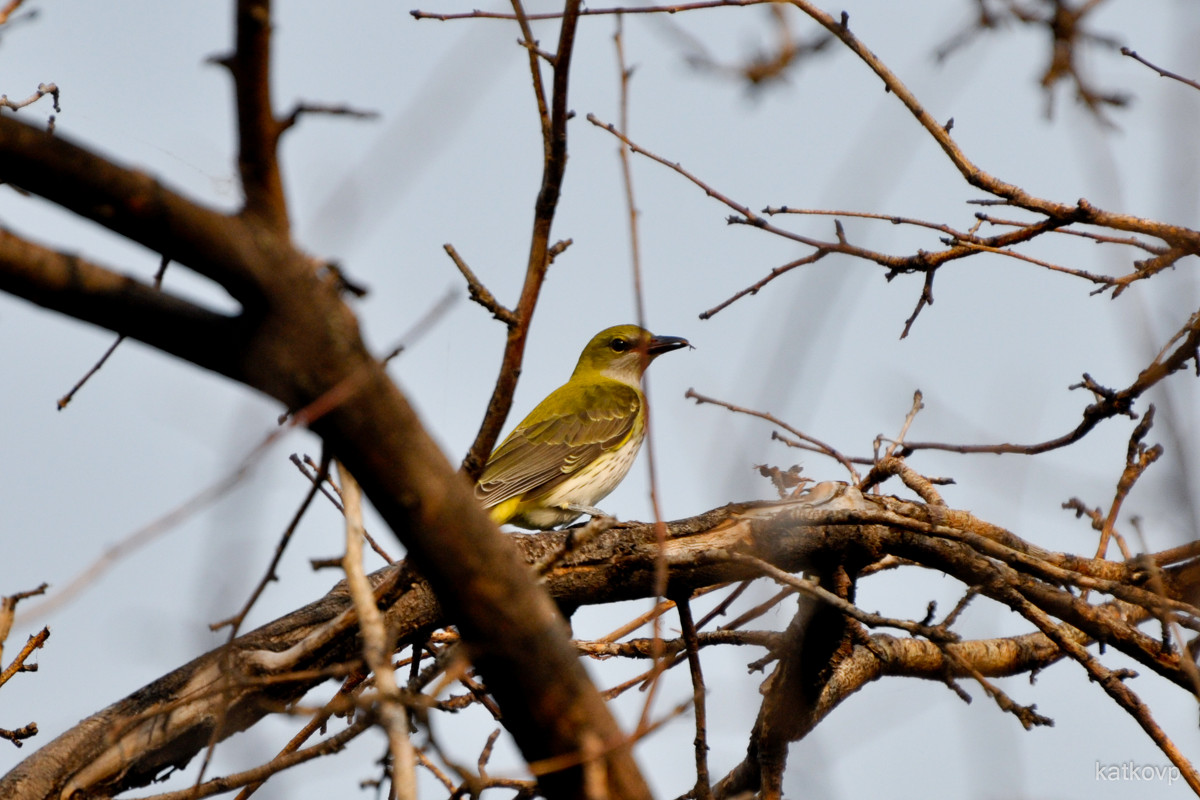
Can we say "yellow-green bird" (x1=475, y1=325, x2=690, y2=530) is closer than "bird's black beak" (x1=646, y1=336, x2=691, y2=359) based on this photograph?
Yes

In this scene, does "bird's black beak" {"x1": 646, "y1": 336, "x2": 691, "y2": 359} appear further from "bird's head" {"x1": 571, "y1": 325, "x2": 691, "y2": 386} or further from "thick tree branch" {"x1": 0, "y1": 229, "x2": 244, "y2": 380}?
"thick tree branch" {"x1": 0, "y1": 229, "x2": 244, "y2": 380}

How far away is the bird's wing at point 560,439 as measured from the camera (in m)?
6.63

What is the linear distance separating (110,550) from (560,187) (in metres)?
1.17

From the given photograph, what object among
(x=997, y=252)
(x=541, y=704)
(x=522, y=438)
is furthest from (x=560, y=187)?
(x=522, y=438)

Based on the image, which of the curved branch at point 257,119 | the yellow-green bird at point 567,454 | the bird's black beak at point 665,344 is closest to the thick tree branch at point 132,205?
the curved branch at point 257,119

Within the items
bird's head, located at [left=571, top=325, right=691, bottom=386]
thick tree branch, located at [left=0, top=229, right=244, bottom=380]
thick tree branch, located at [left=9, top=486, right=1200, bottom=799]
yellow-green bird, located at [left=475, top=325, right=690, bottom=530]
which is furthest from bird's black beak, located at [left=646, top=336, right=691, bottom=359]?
thick tree branch, located at [left=0, top=229, right=244, bottom=380]

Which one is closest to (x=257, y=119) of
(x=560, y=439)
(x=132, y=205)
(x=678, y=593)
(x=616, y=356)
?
(x=132, y=205)

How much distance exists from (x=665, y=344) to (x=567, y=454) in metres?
1.36

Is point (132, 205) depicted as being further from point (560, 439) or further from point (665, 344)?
point (665, 344)

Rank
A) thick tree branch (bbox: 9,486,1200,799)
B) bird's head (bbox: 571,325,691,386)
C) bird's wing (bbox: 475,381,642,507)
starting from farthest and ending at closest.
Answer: bird's head (bbox: 571,325,691,386) < bird's wing (bbox: 475,381,642,507) < thick tree branch (bbox: 9,486,1200,799)

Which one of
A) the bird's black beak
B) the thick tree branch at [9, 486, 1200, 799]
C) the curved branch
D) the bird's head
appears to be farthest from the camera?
the bird's head

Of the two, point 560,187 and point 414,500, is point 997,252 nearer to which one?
point 560,187

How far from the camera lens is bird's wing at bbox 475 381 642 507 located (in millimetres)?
6633

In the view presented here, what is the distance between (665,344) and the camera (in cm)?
794
